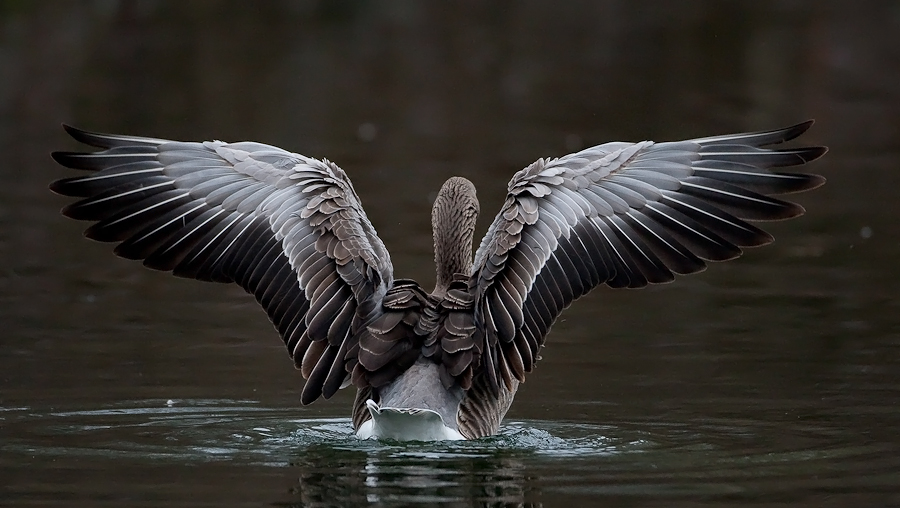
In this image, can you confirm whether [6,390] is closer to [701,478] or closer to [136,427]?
[136,427]

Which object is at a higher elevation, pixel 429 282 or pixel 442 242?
pixel 429 282

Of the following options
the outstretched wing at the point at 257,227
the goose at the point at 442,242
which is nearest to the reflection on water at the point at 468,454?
the goose at the point at 442,242

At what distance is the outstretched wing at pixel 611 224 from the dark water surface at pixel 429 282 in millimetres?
780

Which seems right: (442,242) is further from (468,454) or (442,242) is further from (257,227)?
(468,454)

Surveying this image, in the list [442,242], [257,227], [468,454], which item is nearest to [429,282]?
[442,242]

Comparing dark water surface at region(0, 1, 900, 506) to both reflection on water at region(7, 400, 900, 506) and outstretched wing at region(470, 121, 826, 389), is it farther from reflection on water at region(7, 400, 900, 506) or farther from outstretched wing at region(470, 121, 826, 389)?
outstretched wing at region(470, 121, 826, 389)

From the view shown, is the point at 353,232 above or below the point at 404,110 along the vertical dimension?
below

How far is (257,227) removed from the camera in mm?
10492

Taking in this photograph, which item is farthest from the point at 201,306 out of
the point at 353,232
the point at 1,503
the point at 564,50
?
the point at 564,50

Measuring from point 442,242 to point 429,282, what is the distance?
3962 millimetres

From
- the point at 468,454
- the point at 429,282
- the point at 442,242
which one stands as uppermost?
the point at 429,282

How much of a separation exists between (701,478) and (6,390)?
4.90 m

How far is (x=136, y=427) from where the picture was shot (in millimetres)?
10023

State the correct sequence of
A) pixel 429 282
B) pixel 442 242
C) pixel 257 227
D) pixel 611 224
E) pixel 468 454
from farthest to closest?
pixel 429 282 < pixel 442 242 < pixel 257 227 < pixel 611 224 < pixel 468 454
